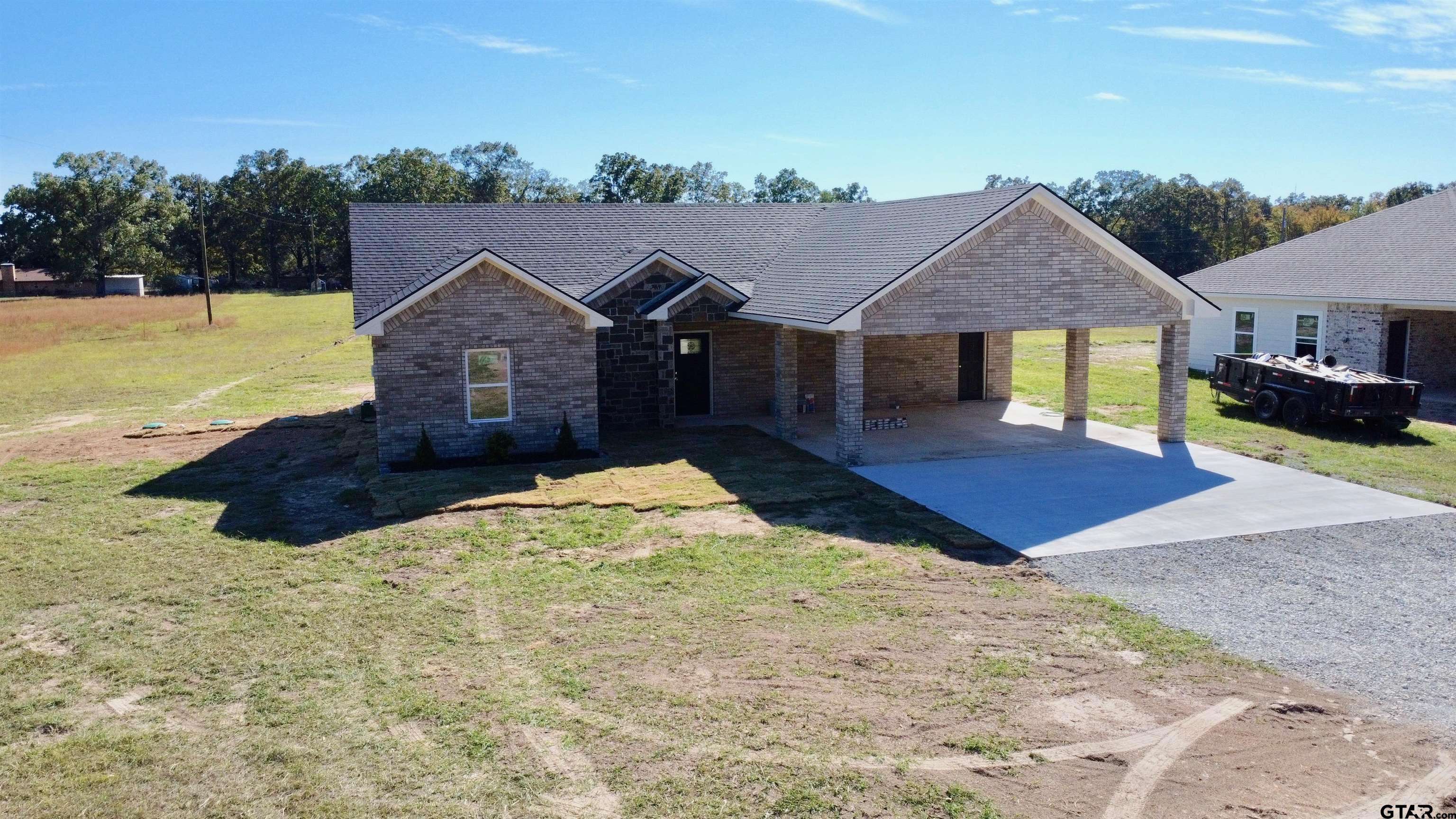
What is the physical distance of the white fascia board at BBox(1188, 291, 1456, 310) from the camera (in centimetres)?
2411

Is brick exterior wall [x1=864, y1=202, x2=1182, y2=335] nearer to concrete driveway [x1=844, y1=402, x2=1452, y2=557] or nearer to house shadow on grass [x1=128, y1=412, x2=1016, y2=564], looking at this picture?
concrete driveway [x1=844, y1=402, x2=1452, y2=557]

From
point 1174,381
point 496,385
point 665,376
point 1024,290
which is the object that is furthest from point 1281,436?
point 496,385

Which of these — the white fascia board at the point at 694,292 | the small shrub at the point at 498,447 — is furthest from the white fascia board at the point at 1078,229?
the small shrub at the point at 498,447

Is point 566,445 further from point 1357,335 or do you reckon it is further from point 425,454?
point 1357,335

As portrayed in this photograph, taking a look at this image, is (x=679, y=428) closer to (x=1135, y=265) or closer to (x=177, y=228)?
(x=1135, y=265)

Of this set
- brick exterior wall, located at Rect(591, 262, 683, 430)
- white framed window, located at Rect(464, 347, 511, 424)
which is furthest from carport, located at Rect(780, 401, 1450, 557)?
white framed window, located at Rect(464, 347, 511, 424)

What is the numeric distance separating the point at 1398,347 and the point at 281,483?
26984 mm

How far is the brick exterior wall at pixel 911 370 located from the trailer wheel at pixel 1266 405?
6798mm

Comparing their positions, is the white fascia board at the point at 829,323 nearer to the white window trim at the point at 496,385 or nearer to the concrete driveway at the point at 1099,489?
the concrete driveway at the point at 1099,489

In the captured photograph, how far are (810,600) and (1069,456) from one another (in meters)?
9.26

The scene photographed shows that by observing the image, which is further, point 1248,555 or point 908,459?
point 908,459

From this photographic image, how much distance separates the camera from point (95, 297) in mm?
79812

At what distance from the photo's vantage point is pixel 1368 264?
92.3ft

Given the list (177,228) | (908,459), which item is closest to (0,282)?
(177,228)
